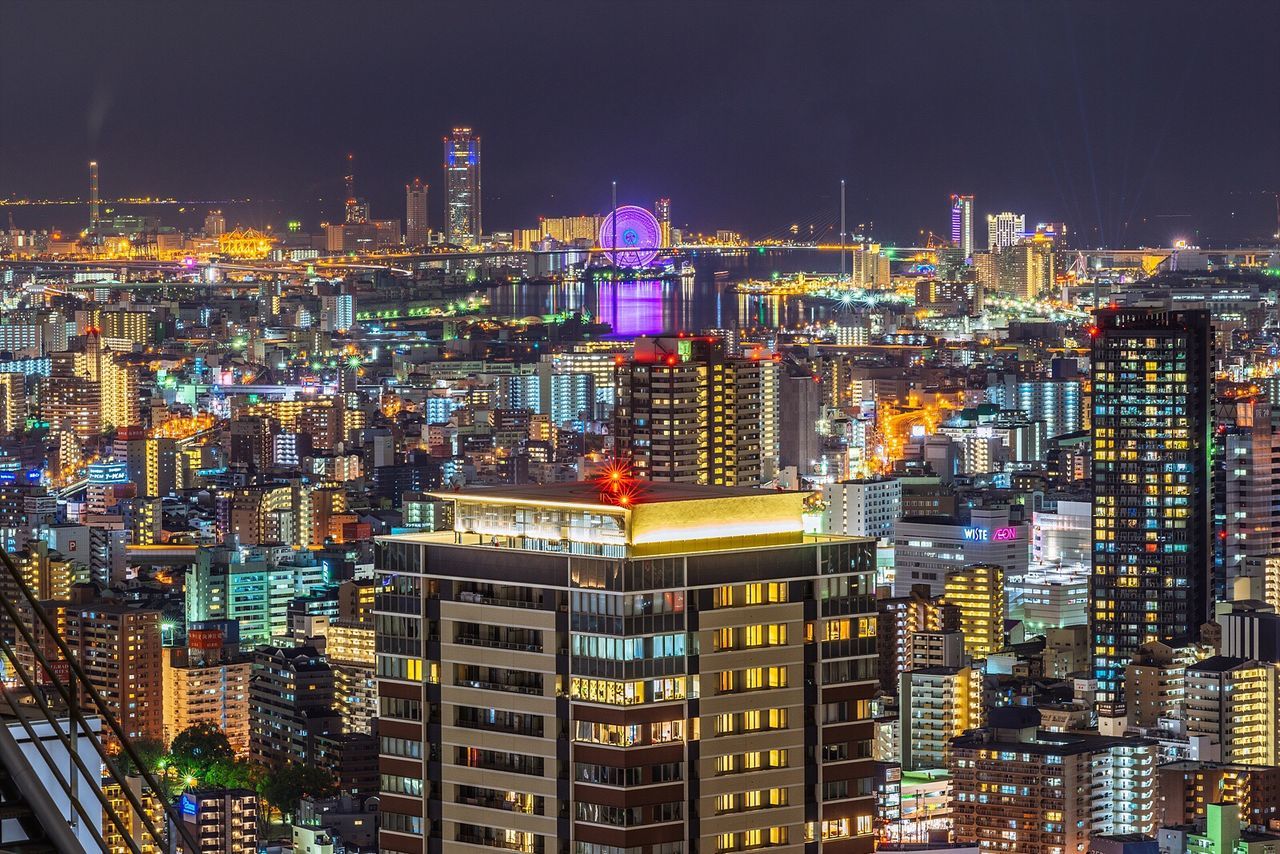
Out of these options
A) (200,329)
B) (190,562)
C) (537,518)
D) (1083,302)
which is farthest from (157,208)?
(537,518)

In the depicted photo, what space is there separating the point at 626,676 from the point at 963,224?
117 feet

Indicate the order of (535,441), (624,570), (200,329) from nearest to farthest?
(624,570), (535,441), (200,329)

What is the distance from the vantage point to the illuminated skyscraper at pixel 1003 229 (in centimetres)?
3853

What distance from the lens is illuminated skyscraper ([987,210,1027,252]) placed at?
126 ft

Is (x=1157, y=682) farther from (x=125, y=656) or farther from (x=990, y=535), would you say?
(x=125, y=656)

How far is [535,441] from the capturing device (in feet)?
69.3

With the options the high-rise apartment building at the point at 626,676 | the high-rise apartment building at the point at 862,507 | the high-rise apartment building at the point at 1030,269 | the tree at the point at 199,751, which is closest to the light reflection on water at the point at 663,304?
the high-rise apartment building at the point at 1030,269

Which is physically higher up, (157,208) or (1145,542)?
(157,208)

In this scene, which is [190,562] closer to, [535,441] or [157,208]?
[535,441]

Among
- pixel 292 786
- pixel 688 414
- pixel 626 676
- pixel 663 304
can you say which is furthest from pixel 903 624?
pixel 663 304

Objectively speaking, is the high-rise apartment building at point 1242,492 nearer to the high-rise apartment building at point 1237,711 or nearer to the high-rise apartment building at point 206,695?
the high-rise apartment building at point 1237,711

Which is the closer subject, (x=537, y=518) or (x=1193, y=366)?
(x=537, y=518)

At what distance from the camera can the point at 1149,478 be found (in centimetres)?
1344

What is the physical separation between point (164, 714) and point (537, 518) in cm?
747
